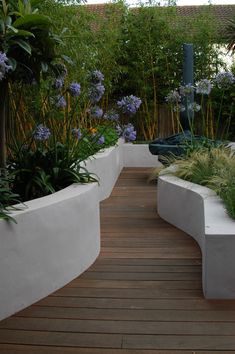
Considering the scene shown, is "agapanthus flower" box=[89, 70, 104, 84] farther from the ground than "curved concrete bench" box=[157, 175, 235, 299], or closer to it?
farther from the ground

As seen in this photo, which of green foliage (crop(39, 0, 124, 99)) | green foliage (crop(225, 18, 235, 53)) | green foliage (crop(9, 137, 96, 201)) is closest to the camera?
green foliage (crop(9, 137, 96, 201))

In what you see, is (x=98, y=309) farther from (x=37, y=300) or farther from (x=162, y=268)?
(x=162, y=268)

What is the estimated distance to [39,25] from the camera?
3.19m

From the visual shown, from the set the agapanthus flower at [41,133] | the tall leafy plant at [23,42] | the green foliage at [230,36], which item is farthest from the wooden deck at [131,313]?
the green foliage at [230,36]

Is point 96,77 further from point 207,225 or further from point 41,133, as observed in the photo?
point 207,225

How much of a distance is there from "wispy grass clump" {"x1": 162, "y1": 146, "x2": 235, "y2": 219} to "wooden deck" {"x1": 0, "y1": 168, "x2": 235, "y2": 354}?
549 mm

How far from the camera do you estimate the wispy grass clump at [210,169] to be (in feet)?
13.0

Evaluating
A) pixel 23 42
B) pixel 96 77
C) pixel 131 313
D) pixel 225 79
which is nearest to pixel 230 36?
pixel 225 79

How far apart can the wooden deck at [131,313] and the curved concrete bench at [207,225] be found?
0.11 m

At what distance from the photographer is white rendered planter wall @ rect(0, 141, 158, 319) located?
2.60 meters

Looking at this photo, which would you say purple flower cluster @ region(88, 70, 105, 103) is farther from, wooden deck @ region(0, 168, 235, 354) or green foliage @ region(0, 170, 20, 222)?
wooden deck @ region(0, 168, 235, 354)

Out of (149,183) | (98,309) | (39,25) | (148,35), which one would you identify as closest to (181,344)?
(98,309)

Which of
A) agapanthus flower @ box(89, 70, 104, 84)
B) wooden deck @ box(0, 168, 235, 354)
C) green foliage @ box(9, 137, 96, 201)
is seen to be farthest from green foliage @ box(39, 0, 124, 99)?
wooden deck @ box(0, 168, 235, 354)

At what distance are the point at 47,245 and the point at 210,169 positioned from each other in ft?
7.30
